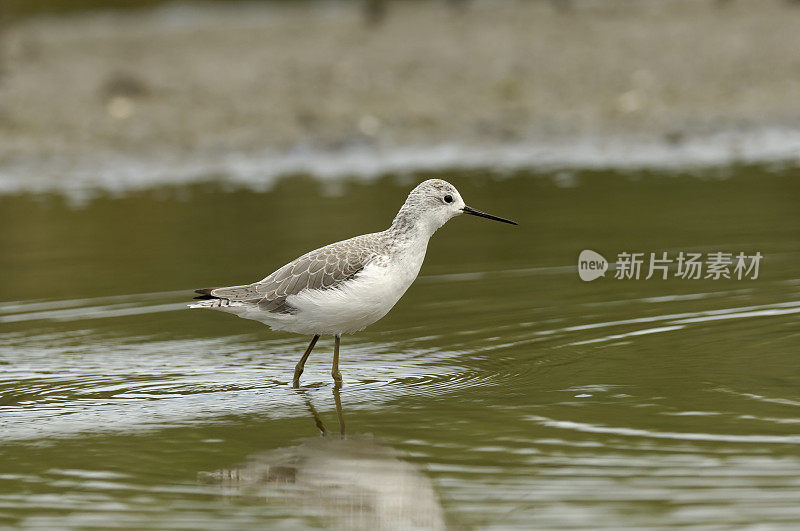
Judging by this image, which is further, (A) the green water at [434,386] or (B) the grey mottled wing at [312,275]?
(B) the grey mottled wing at [312,275]

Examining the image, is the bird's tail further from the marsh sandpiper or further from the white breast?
the white breast

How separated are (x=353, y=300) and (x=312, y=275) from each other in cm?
42

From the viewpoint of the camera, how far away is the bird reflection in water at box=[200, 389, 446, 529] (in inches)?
250

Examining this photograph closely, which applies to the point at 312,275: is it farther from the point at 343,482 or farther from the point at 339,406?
the point at 343,482

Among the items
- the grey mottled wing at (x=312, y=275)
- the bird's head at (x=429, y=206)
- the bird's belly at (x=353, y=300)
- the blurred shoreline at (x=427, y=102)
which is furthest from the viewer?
the blurred shoreline at (x=427, y=102)

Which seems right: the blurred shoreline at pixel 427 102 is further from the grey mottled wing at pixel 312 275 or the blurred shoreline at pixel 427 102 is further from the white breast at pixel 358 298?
the white breast at pixel 358 298

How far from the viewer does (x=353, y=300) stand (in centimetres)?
888

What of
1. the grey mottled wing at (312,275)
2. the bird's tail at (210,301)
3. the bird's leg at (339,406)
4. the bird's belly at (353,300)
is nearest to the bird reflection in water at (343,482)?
the bird's leg at (339,406)

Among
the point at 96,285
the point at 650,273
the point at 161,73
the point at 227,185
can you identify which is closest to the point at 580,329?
the point at 650,273

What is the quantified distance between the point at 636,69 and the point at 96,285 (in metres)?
13.8

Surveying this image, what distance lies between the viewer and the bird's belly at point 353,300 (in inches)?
350

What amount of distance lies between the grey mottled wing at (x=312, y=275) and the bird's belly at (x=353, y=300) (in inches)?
2.6

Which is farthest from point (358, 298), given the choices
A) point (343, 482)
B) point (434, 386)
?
point (343, 482)

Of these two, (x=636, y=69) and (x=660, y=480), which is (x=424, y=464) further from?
(x=636, y=69)
